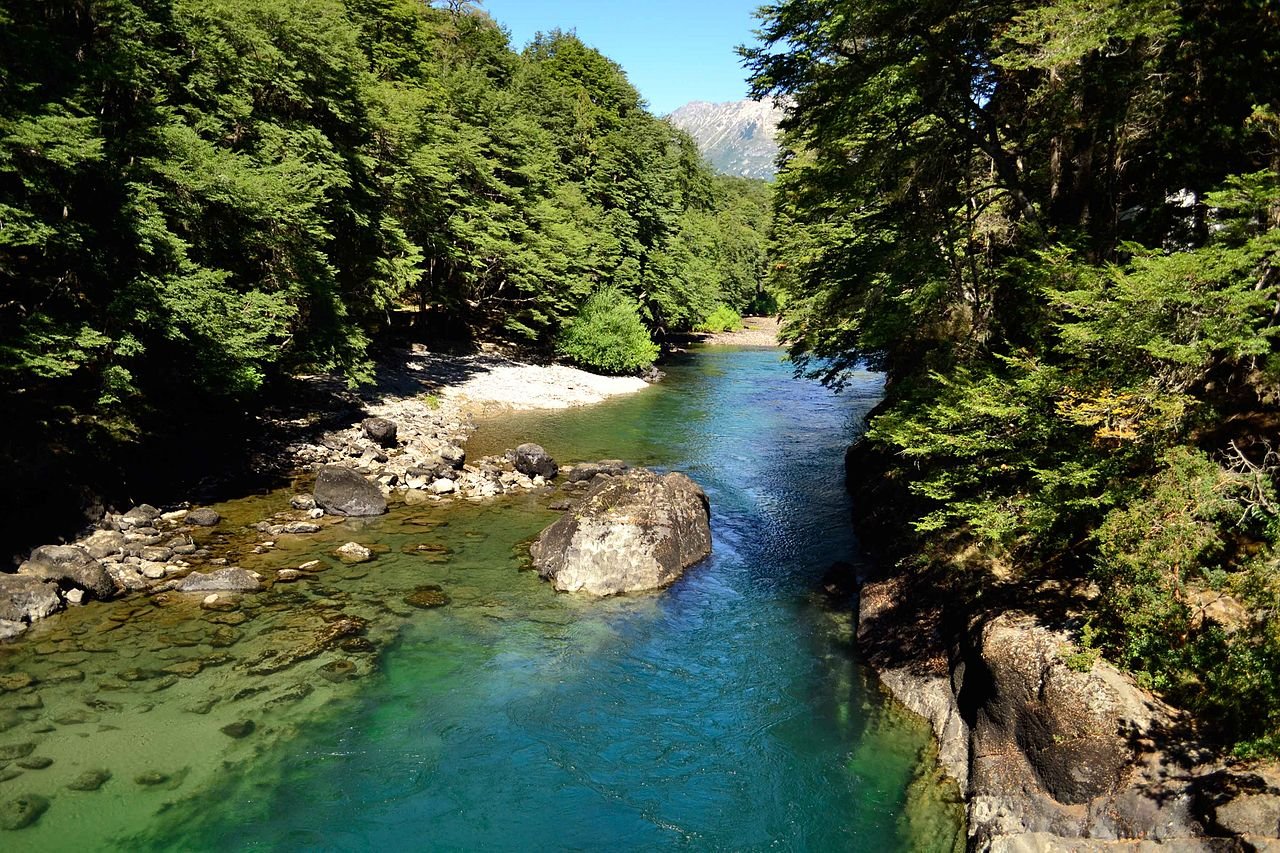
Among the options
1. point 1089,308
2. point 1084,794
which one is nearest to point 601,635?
point 1084,794

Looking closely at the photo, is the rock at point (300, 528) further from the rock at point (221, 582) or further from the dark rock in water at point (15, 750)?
the dark rock in water at point (15, 750)

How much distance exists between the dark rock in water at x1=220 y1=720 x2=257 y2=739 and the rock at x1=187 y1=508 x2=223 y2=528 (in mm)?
8570

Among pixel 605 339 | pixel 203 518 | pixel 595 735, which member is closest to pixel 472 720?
pixel 595 735

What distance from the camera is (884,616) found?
1320cm

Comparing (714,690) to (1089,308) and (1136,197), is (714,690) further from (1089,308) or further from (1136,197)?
(1136,197)

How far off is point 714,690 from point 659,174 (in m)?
48.1

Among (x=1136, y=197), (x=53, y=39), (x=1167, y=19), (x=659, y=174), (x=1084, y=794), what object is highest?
(x=659, y=174)

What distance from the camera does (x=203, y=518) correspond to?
16.9 m

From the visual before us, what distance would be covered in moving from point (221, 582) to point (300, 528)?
11.2 feet

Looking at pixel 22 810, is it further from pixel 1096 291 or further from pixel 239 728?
pixel 1096 291

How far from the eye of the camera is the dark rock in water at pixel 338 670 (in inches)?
442

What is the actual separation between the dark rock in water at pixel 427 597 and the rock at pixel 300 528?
4.53 metres

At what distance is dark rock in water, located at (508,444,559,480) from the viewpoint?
22938mm

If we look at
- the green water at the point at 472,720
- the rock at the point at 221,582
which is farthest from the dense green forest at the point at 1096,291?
the rock at the point at 221,582
